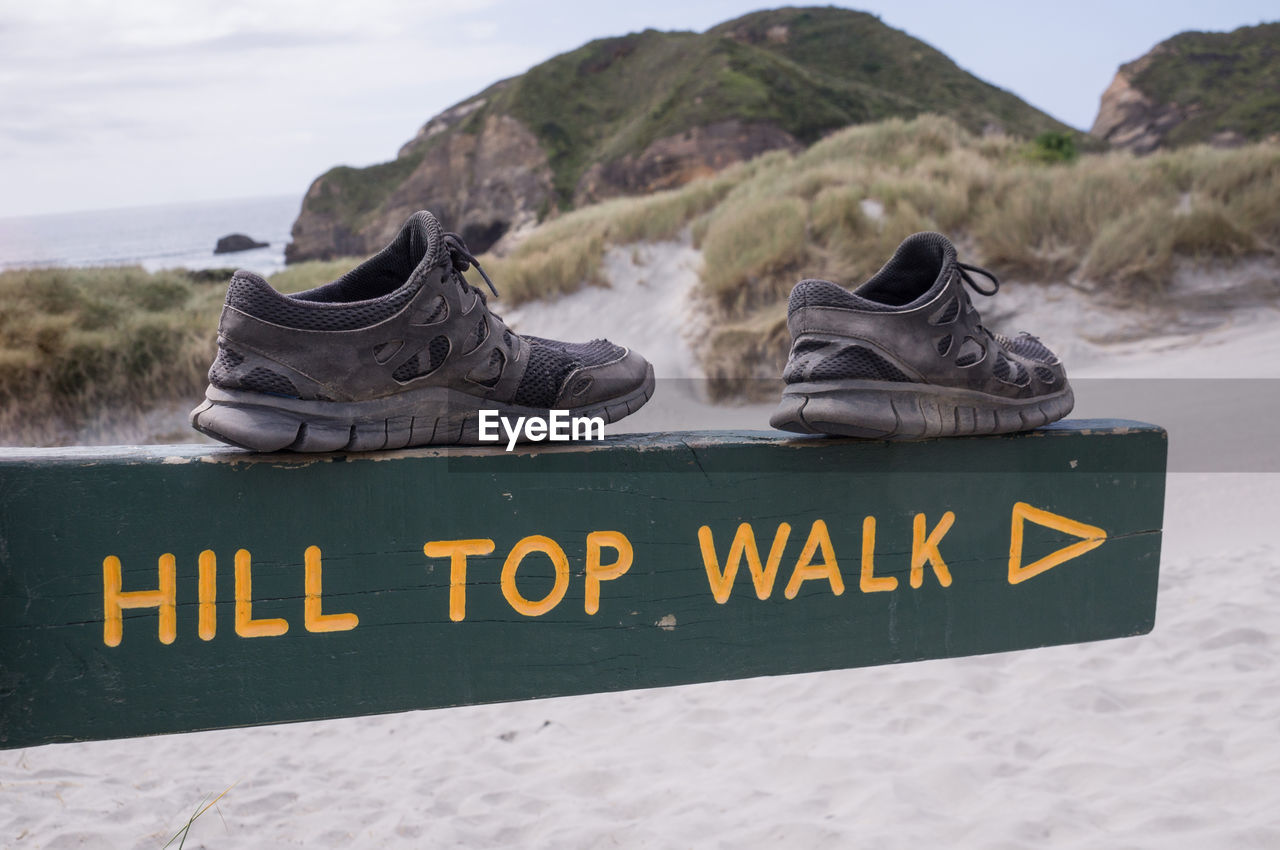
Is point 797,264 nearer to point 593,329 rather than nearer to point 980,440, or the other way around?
point 593,329

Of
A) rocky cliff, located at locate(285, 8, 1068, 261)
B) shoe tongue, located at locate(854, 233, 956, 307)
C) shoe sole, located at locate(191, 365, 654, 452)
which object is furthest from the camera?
rocky cliff, located at locate(285, 8, 1068, 261)

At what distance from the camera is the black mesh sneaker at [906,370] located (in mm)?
1528

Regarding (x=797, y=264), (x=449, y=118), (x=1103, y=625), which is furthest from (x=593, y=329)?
(x=449, y=118)

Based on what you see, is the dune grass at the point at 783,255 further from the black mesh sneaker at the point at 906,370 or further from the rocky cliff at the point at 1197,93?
the rocky cliff at the point at 1197,93

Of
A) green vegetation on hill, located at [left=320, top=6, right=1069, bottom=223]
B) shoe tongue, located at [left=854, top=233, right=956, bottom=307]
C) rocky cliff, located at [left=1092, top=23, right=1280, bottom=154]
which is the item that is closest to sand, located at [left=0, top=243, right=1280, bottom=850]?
shoe tongue, located at [left=854, top=233, right=956, bottom=307]

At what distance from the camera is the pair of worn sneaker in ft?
4.49

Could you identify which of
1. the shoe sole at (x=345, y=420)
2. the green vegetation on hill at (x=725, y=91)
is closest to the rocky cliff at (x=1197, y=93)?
the green vegetation on hill at (x=725, y=91)

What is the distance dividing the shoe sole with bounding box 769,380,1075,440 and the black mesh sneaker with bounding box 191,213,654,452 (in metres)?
0.38

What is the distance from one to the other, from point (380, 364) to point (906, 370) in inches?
35.2

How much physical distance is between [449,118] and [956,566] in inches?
1729

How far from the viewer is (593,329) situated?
7.62 m

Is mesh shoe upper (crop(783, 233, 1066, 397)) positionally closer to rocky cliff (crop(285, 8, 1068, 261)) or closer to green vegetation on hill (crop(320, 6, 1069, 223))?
rocky cliff (crop(285, 8, 1068, 261))

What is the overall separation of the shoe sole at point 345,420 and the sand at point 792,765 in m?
1.28

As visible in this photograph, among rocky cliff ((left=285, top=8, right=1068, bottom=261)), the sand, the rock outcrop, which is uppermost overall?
rocky cliff ((left=285, top=8, right=1068, bottom=261))
